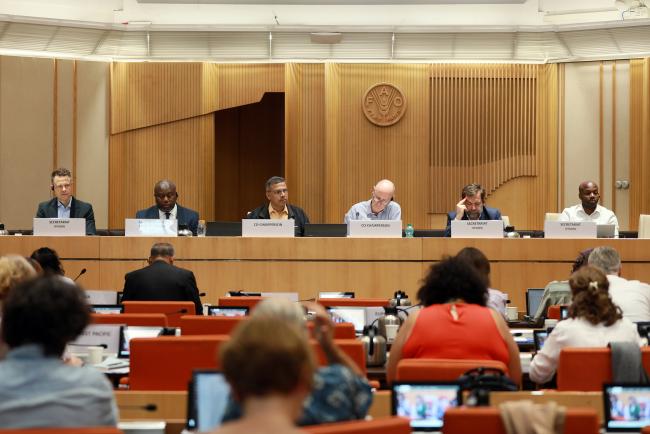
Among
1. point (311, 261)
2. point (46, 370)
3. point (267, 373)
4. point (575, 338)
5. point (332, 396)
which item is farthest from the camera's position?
point (311, 261)

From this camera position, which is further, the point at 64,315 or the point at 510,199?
the point at 510,199

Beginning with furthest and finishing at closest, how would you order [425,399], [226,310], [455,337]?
[226,310]
[455,337]
[425,399]

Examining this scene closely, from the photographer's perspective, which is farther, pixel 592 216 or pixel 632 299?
pixel 592 216

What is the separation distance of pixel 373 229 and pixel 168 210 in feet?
6.47

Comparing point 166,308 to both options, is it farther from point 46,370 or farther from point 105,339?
point 46,370

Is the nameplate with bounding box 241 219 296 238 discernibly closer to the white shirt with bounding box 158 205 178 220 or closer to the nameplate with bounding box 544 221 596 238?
the white shirt with bounding box 158 205 178 220

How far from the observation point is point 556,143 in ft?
42.3

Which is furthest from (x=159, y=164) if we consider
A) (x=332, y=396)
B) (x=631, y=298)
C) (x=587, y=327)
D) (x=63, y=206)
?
(x=332, y=396)

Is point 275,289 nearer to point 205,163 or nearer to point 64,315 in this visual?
point 205,163

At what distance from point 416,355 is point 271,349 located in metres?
2.51

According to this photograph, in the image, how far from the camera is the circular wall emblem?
13008 mm

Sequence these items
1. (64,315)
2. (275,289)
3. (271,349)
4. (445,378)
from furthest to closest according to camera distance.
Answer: (275,289), (445,378), (64,315), (271,349)

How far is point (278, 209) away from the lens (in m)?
9.86

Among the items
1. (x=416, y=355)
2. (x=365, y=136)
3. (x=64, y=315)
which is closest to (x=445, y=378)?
(x=416, y=355)
